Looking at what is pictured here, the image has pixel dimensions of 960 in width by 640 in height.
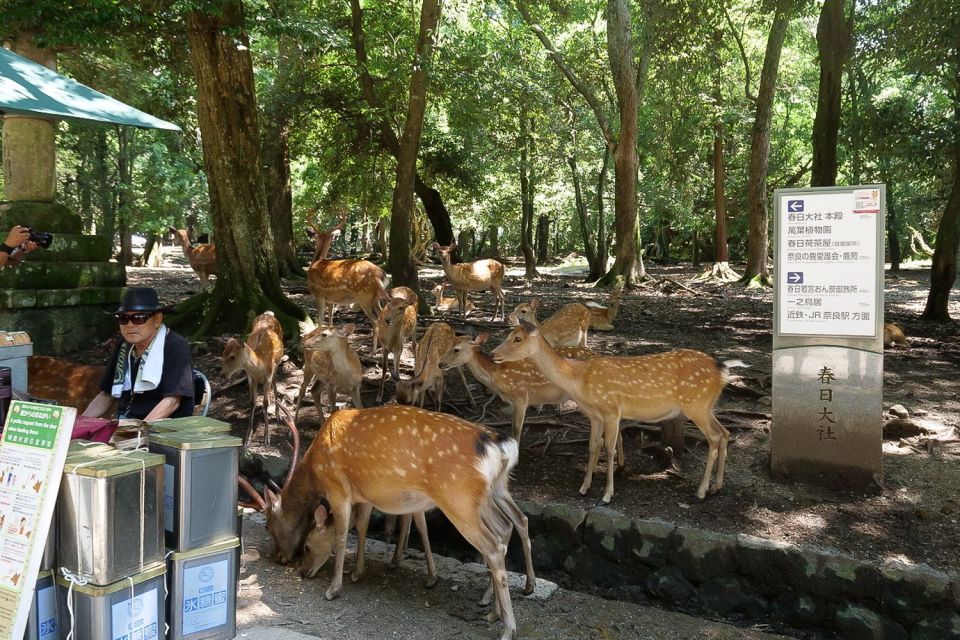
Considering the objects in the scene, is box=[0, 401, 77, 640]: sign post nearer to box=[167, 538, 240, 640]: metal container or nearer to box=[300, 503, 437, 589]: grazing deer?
box=[167, 538, 240, 640]: metal container

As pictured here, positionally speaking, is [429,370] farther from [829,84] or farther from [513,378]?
[829,84]

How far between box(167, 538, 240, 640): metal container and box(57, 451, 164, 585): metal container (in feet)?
0.66

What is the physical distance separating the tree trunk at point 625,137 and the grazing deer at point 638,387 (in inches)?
522

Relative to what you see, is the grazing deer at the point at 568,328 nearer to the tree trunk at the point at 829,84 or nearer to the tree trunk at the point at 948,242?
the tree trunk at the point at 829,84

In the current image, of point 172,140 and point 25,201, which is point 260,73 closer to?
point 172,140

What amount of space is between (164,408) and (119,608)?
1.72m

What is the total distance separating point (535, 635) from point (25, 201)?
8.42 m

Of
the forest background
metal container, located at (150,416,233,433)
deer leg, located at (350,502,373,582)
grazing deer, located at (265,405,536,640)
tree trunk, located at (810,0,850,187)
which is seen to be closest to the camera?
metal container, located at (150,416,233,433)

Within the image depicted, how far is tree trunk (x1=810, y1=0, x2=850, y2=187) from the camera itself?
10.5 m

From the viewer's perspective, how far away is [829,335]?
586 cm

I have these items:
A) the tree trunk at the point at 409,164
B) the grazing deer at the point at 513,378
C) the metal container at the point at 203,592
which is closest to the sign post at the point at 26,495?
the metal container at the point at 203,592

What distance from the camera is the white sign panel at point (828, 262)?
578cm

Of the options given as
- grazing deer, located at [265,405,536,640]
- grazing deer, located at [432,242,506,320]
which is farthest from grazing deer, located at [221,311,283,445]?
grazing deer, located at [432,242,506,320]

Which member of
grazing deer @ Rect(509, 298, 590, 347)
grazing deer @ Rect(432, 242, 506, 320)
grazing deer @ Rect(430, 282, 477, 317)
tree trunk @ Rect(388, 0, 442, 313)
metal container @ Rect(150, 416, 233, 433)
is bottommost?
→ metal container @ Rect(150, 416, 233, 433)
